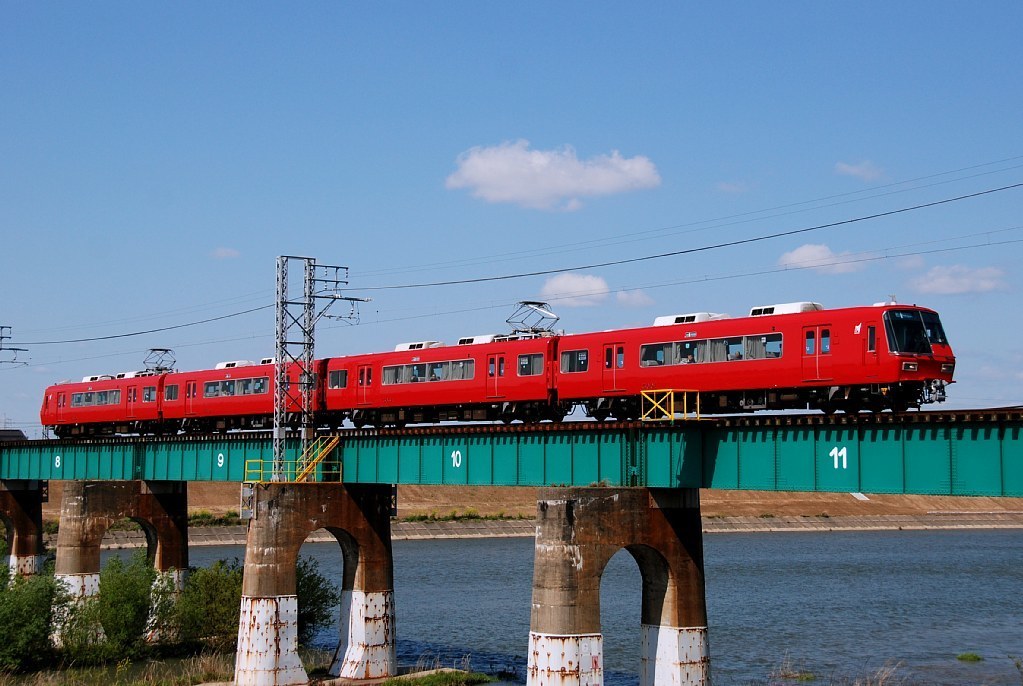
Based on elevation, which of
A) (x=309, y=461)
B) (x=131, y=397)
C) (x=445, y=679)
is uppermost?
(x=131, y=397)

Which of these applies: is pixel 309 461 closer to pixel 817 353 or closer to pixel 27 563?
pixel 817 353

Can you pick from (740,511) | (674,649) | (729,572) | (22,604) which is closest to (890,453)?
(674,649)

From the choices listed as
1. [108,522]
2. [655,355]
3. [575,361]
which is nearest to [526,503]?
[108,522]

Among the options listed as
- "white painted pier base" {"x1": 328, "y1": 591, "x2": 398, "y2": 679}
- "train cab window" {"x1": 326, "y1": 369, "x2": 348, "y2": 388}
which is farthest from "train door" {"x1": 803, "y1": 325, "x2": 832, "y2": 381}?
"train cab window" {"x1": 326, "y1": 369, "x2": 348, "y2": 388}

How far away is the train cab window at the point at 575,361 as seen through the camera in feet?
137

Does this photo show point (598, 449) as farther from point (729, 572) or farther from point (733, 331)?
point (729, 572)

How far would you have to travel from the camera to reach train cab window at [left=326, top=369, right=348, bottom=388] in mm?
52250

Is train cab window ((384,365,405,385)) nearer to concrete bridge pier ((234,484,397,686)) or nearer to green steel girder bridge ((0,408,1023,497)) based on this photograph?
green steel girder bridge ((0,408,1023,497))

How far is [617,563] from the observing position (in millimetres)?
90625

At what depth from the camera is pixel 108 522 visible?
180 ft

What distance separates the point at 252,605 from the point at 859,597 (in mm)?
41592

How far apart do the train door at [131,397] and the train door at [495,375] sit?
27.8 metres

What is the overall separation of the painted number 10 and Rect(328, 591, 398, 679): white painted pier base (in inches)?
784

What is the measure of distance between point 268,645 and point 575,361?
14.6m
